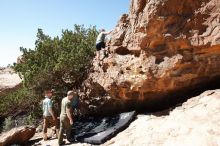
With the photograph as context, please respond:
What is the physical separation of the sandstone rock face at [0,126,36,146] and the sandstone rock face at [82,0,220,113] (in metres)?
3.65

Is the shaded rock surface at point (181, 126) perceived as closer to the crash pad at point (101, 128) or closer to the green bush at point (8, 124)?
the crash pad at point (101, 128)

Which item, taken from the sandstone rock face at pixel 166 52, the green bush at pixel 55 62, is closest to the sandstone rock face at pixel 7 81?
the green bush at pixel 55 62

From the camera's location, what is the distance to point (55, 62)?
1241cm

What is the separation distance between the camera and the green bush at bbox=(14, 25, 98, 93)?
12.2 meters

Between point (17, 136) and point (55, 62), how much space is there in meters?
3.19

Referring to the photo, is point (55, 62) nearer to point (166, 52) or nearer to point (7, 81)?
point (166, 52)

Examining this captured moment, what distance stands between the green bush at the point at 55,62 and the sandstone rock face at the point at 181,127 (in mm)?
3673

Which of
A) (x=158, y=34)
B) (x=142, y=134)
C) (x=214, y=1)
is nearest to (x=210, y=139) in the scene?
(x=142, y=134)

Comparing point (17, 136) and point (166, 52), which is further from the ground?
point (166, 52)

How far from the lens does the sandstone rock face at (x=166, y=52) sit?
9.24 meters

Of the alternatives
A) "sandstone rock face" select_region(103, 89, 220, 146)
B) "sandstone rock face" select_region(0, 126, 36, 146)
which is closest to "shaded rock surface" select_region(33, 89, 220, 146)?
"sandstone rock face" select_region(103, 89, 220, 146)

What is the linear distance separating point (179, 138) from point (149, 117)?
189 cm

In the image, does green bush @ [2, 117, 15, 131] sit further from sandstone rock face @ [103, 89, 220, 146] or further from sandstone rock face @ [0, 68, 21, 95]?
sandstone rock face @ [103, 89, 220, 146]

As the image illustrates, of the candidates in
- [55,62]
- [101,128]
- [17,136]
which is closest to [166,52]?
[101,128]
